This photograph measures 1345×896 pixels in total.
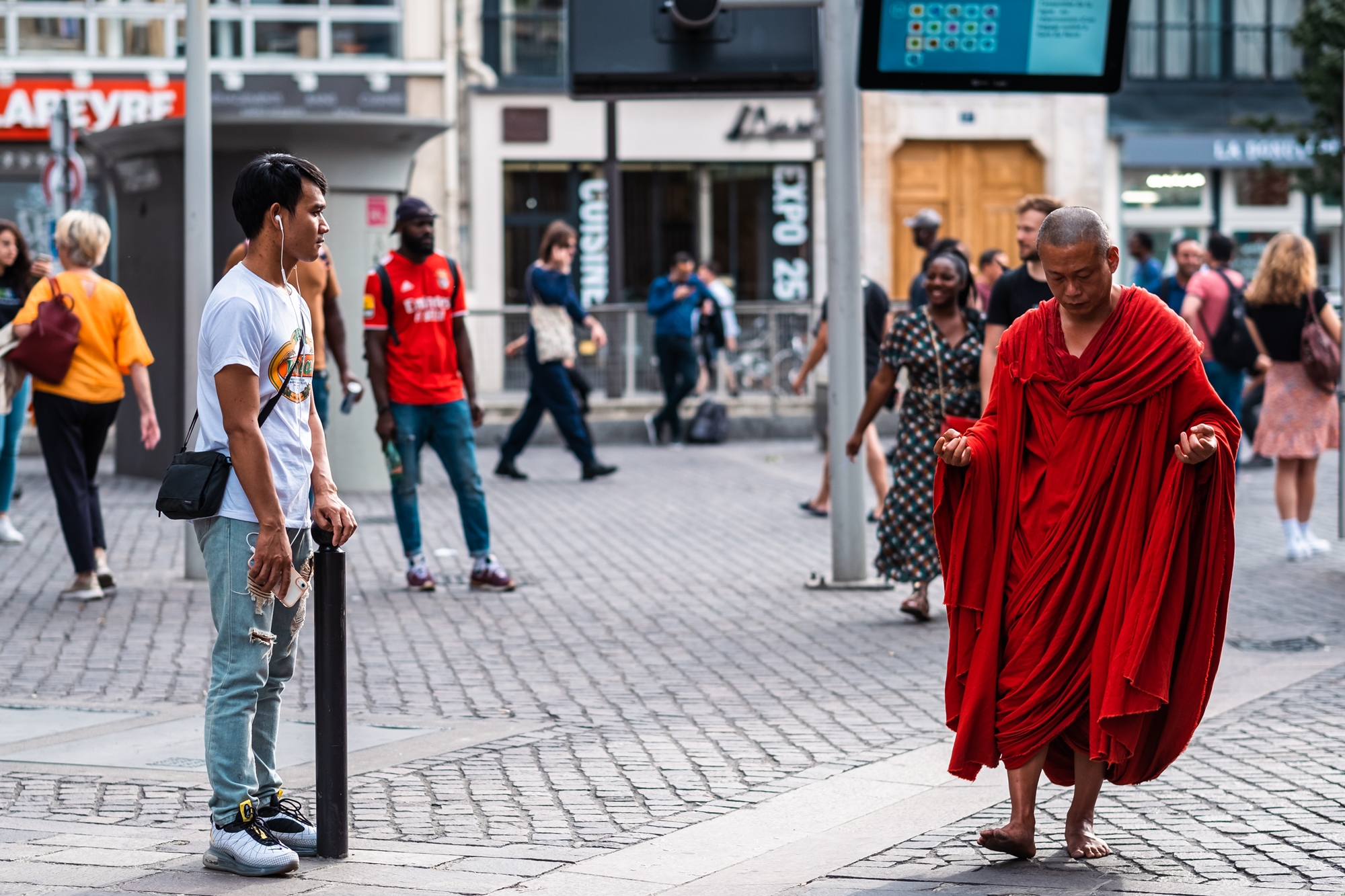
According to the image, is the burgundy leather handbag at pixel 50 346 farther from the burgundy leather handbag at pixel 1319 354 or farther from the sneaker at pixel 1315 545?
the sneaker at pixel 1315 545

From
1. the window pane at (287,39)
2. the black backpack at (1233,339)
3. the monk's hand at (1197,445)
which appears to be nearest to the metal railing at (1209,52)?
the window pane at (287,39)

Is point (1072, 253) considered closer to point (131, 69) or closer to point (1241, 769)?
point (1241, 769)

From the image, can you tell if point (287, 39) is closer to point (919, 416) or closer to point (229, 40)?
point (229, 40)

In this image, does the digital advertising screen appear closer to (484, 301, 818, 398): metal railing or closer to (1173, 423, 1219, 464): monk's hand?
(1173, 423, 1219, 464): monk's hand

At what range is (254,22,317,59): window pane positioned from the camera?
27062 mm

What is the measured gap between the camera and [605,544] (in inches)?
454

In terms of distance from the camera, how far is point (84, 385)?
908 cm

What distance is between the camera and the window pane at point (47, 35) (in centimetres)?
2677

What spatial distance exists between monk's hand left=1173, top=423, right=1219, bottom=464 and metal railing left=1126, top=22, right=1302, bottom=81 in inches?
1120

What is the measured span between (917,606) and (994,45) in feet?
9.42

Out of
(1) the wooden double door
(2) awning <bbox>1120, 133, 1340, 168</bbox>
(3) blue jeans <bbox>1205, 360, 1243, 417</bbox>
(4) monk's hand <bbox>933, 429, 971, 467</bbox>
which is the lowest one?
(3) blue jeans <bbox>1205, 360, 1243, 417</bbox>

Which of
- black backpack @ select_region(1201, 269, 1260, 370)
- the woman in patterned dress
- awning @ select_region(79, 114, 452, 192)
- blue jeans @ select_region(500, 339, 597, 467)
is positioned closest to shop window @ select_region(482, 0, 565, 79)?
blue jeans @ select_region(500, 339, 597, 467)

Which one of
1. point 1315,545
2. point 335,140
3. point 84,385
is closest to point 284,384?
point 84,385

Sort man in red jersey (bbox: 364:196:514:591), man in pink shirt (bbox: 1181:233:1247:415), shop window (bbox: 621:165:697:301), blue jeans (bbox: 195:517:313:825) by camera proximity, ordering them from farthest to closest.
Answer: shop window (bbox: 621:165:697:301)
man in pink shirt (bbox: 1181:233:1247:415)
man in red jersey (bbox: 364:196:514:591)
blue jeans (bbox: 195:517:313:825)
